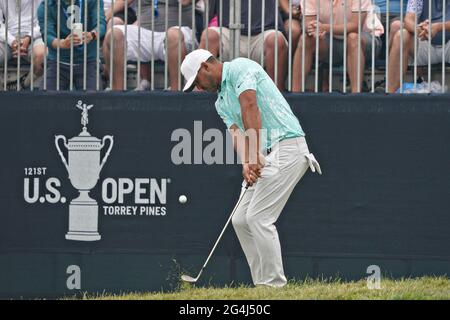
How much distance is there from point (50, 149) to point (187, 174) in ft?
4.27

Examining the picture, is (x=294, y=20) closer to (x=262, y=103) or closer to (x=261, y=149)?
(x=262, y=103)

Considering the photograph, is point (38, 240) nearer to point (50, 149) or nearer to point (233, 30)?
point (50, 149)

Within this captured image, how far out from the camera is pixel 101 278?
1306 centimetres

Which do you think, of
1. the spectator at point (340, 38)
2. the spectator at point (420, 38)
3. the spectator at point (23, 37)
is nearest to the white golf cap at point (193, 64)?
the spectator at point (340, 38)

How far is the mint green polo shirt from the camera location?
11.7 m

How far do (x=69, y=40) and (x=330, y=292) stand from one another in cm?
363

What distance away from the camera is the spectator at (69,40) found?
13.1 m

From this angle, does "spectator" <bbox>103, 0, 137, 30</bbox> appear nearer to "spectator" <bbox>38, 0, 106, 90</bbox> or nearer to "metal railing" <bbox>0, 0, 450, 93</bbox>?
"metal railing" <bbox>0, 0, 450, 93</bbox>

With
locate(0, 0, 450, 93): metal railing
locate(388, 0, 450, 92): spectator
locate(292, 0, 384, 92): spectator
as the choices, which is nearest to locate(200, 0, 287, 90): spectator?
locate(0, 0, 450, 93): metal railing

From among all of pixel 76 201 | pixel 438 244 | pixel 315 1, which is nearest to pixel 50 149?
pixel 76 201

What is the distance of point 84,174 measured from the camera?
13.1 meters

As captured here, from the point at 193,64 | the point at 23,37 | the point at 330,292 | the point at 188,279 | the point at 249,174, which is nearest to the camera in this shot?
the point at 330,292

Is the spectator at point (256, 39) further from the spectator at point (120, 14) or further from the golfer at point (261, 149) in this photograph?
the golfer at point (261, 149)

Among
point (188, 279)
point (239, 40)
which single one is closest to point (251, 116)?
point (239, 40)
